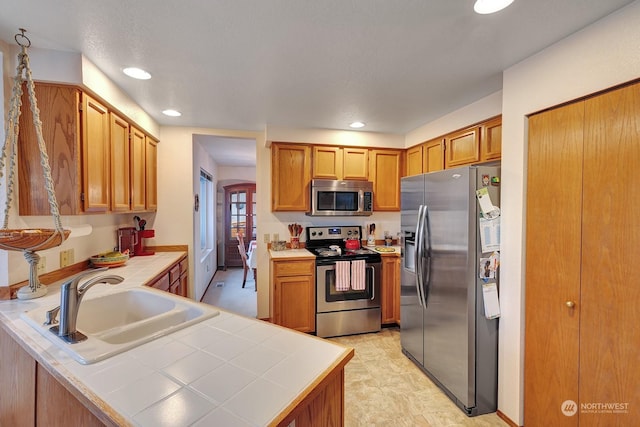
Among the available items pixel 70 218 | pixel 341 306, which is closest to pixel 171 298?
pixel 70 218

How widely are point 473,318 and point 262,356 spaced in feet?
5.20

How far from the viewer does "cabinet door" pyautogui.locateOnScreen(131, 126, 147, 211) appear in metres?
2.51

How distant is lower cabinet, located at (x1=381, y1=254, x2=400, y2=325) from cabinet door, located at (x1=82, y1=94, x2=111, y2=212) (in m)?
2.65

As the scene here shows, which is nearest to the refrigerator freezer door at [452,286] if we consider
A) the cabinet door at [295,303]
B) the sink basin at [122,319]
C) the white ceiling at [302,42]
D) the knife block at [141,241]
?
the white ceiling at [302,42]

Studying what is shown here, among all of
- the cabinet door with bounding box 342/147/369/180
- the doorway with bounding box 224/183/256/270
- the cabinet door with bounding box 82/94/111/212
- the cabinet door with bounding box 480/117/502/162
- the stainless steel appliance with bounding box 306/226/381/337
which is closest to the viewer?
the cabinet door with bounding box 82/94/111/212

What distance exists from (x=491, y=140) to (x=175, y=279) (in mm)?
3165

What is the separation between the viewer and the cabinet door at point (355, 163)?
11.3 ft

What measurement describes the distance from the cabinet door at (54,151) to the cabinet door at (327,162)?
2.16 meters

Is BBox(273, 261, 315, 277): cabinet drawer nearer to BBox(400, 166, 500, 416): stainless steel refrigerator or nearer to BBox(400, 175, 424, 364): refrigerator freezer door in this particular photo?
BBox(400, 175, 424, 364): refrigerator freezer door

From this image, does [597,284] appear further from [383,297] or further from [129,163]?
[129,163]

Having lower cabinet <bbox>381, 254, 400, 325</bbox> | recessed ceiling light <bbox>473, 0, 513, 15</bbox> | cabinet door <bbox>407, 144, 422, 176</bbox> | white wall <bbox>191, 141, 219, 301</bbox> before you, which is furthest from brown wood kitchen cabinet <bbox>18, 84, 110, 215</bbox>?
cabinet door <bbox>407, 144, 422, 176</bbox>

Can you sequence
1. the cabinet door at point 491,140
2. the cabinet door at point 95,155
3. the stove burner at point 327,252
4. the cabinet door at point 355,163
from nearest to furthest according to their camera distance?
the cabinet door at point 95,155
the cabinet door at point 491,140
the stove burner at point 327,252
the cabinet door at point 355,163

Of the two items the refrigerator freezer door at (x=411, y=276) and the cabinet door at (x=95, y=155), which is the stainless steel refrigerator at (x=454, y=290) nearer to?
the refrigerator freezer door at (x=411, y=276)

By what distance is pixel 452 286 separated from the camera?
204 cm
